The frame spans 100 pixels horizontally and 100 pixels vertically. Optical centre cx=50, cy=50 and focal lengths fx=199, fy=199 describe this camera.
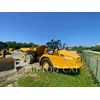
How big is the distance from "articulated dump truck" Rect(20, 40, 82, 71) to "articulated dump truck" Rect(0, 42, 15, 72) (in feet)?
2.34

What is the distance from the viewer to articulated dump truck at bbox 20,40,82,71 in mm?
7570

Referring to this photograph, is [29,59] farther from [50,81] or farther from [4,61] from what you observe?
[50,81]

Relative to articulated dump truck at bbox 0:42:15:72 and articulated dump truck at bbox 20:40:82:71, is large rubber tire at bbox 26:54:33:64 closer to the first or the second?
articulated dump truck at bbox 20:40:82:71

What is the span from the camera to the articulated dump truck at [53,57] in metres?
7.57

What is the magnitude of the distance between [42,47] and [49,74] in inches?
65.3

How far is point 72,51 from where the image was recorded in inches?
330

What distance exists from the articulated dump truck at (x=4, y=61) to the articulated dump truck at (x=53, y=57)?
2.34 feet

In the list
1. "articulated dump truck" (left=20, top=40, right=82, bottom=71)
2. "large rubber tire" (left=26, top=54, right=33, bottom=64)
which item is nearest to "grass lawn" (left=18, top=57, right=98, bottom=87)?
"articulated dump truck" (left=20, top=40, right=82, bottom=71)

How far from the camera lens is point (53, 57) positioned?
25.6 feet

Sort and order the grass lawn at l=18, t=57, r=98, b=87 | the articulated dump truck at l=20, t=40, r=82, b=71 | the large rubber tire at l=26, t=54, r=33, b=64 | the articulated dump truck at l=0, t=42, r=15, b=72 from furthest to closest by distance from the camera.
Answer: the large rubber tire at l=26, t=54, r=33, b=64 → the articulated dump truck at l=20, t=40, r=82, b=71 → the articulated dump truck at l=0, t=42, r=15, b=72 → the grass lawn at l=18, t=57, r=98, b=87

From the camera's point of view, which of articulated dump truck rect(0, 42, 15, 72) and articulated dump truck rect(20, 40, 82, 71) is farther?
articulated dump truck rect(20, 40, 82, 71)

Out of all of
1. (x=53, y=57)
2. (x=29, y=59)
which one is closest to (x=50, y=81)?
(x=53, y=57)

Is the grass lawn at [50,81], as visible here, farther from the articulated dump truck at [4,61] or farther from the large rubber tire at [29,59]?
the large rubber tire at [29,59]
